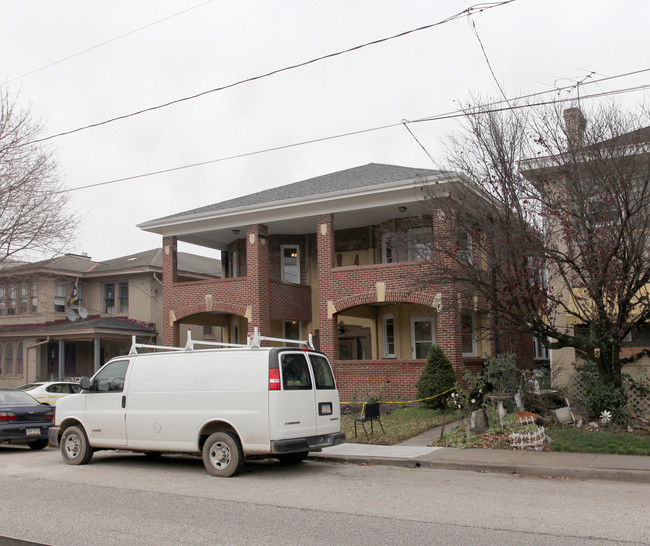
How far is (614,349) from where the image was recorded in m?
12.5

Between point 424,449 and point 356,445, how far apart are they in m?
1.53

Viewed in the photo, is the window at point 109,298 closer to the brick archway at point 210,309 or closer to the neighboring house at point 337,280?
the neighboring house at point 337,280

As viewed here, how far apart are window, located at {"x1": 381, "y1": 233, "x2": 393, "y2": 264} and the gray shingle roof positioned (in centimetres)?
206

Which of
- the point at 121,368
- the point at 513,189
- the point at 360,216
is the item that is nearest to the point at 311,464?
the point at 121,368

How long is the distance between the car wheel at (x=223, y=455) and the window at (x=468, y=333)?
929 centimetres

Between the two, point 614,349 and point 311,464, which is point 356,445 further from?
point 614,349

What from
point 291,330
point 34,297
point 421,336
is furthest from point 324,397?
point 34,297

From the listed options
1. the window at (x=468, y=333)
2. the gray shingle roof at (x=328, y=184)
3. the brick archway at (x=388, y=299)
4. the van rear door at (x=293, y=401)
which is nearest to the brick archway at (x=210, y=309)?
the gray shingle roof at (x=328, y=184)

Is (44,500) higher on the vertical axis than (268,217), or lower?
lower

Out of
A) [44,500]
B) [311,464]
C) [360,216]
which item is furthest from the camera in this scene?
[360,216]

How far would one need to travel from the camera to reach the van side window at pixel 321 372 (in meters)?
10.4

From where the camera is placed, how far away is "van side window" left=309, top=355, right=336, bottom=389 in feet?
34.2

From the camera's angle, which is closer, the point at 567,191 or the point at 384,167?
the point at 567,191

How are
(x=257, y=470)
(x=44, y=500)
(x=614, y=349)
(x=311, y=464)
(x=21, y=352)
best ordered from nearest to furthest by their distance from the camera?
(x=44, y=500)
(x=257, y=470)
(x=311, y=464)
(x=614, y=349)
(x=21, y=352)
